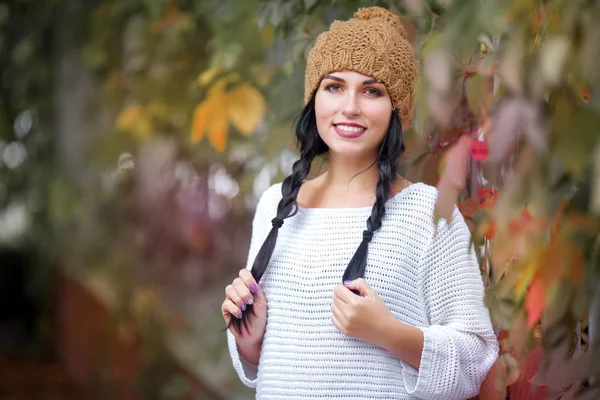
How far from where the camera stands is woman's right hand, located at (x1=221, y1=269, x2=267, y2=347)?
4.03 feet

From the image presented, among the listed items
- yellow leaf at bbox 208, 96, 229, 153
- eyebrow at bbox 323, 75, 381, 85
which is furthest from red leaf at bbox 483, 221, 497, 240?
yellow leaf at bbox 208, 96, 229, 153

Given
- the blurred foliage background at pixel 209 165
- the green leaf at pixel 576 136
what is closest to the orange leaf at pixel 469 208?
the blurred foliage background at pixel 209 165

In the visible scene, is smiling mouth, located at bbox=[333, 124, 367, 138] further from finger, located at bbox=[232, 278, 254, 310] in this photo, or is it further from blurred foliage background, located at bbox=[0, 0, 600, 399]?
finger, located at bbox=[232, 278, 254, 310]

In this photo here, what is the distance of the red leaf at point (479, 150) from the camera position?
1.28 meters

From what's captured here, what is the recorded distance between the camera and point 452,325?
1184 mm

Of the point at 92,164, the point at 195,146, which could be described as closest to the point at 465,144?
the point at 195,146

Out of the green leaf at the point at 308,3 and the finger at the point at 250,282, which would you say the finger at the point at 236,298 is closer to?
the finger at the point at 250,282

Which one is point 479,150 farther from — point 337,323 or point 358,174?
point 337,323

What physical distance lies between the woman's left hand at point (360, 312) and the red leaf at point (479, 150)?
11.1 inches

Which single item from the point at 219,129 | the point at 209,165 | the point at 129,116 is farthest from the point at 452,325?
the point at 209,165

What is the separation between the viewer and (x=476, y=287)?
1.21 metres

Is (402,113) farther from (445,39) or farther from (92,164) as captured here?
(92,164)

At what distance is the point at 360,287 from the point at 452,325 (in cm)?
14

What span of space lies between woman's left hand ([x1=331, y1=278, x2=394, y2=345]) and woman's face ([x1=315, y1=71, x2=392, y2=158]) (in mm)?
196
